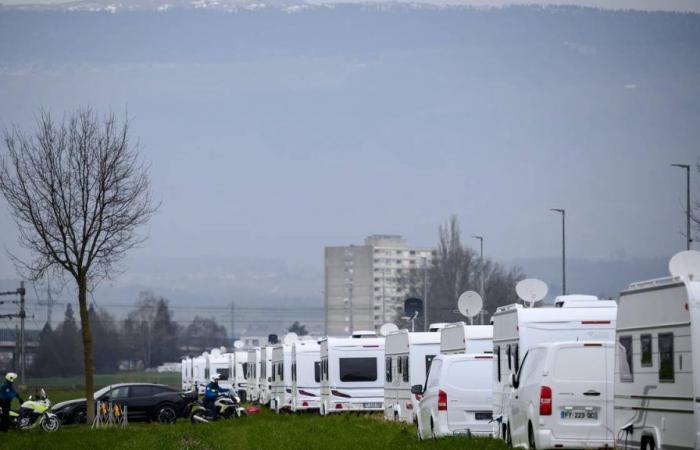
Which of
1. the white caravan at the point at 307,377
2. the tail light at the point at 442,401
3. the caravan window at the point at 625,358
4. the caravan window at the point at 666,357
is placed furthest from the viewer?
the white caravan at the point at 307,377

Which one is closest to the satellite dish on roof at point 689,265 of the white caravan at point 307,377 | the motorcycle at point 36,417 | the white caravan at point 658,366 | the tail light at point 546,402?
the white caravan at point 658,366

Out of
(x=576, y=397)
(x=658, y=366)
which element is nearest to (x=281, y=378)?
(x=576, y=397)

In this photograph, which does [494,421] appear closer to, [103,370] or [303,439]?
[303,439]

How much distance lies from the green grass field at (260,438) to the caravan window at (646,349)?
5883 mm

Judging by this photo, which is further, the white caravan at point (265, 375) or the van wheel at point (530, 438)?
the white caravan at point (265, 375)

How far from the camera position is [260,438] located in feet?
107


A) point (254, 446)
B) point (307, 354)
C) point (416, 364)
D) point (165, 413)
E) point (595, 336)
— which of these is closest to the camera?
point (595, 336)

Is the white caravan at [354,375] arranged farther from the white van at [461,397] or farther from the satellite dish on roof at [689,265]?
the satellite dish on roof at [689,265]

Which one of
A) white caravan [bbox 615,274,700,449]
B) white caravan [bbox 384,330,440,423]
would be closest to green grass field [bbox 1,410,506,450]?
white caravan [bbox 384,330,440,423]

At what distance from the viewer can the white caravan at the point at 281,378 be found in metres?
56.4

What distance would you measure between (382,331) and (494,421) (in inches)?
906

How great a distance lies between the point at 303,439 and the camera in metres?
31.0

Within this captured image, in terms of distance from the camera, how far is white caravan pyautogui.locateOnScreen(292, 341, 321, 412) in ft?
173

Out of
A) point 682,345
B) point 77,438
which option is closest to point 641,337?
point 682,345
